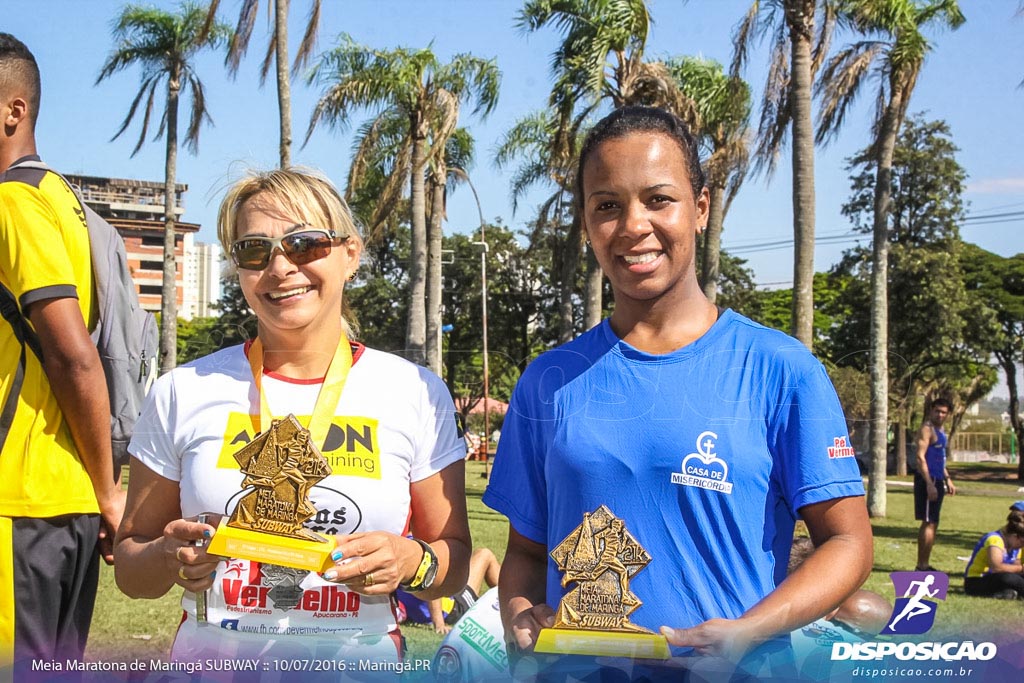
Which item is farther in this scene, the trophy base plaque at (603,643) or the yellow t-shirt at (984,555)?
the yellow t-shirt at (984,555)

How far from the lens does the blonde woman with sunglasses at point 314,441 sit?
6.65 feet

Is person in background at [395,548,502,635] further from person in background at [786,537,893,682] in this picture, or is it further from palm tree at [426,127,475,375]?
A: person in background at [786,537,893,682]

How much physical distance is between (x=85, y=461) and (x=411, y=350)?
0.90 meters

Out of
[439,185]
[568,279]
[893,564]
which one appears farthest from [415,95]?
[893,564]

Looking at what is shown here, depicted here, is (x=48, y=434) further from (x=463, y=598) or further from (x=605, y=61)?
(x=605, y=61)

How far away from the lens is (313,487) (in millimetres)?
1996

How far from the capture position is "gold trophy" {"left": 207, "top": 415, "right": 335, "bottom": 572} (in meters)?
1.88

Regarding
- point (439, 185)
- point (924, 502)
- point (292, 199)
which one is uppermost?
point (439, 185)

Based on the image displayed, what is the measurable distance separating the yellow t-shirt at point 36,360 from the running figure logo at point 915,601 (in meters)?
2.07

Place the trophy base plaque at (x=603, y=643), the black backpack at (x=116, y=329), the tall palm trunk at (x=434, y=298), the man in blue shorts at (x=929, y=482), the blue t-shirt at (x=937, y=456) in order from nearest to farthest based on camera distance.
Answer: the trophy base plaque at (x=603, y=643) → the black backpack at (x=116, y=329) → the tall palm trunk at (x=434, y=298) → the man in blue shorts at (x=929, y=482) → the blue t-shirt at (x=937, y=456)

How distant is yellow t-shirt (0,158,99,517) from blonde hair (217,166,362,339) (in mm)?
514

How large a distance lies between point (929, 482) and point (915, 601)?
15.7 feet

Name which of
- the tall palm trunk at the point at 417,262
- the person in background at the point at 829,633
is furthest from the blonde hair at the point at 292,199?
the person in background at the point at 829,633

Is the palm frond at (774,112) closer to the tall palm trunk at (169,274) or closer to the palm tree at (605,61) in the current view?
the palm tree at (605,61)
